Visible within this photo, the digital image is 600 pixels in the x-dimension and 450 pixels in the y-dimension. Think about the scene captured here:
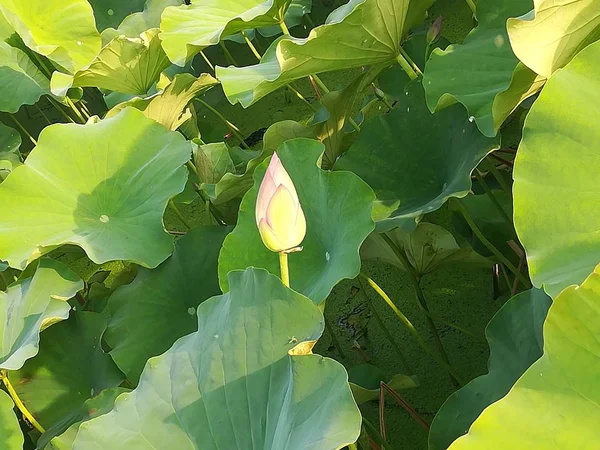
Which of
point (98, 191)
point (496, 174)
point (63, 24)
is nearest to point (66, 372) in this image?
point (98, 191)

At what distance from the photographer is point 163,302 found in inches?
52.1

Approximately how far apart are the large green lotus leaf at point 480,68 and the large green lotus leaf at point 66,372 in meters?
0.78

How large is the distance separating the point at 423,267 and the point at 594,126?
658mm

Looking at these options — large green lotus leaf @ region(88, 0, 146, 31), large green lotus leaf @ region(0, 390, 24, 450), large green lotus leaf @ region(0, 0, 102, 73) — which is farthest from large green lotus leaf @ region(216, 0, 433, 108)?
large green lotus leaf @ region(88, 0, 146, 31)

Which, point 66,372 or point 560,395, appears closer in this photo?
point 560,395

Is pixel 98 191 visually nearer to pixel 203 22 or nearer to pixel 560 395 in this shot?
pixel 203 22

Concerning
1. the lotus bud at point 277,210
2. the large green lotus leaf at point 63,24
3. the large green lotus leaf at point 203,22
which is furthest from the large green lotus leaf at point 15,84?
the lotus bud at point 277,210

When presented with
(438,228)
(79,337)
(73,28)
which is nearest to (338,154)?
(438,228)

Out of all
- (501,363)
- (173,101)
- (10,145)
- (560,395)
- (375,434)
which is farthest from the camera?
(10,145)

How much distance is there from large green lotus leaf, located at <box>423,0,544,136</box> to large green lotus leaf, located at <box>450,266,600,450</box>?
48 centimetres

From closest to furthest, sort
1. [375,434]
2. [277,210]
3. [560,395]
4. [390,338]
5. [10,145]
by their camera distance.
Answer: [560,395]
[277,210]
[375,434]
[390,338]
[10,145]

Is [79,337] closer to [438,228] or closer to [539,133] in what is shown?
[438,228]

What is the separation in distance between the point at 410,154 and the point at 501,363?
1.49ft

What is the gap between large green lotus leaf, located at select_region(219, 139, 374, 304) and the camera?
1020 millimetres
